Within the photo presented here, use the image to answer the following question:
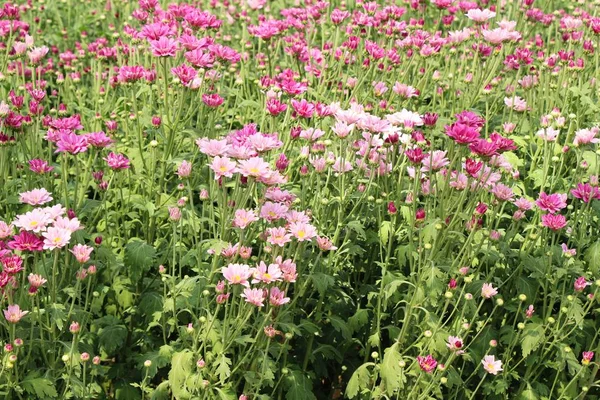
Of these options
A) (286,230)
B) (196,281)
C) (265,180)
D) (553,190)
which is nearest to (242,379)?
(196,281)

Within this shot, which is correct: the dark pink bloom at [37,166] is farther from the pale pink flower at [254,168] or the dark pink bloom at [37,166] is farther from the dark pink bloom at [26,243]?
the pale pink flower at [254,168]

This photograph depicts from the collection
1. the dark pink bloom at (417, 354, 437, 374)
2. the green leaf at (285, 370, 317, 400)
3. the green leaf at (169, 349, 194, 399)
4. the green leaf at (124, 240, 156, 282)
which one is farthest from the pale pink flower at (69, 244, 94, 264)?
the dark pink bloom at (417, 354, 437, 374)

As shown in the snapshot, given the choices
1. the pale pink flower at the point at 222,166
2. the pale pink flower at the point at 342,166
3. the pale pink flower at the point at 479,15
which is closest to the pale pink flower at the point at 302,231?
the pale pink flower at the point at 222,166

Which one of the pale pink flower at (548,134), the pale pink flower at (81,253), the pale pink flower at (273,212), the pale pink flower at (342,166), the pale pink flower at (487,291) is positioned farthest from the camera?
the pale pink flower at (548,134)

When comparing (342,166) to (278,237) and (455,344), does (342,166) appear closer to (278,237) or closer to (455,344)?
(278,237)

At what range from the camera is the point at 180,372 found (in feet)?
11.2

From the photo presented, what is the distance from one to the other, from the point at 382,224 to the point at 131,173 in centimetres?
132

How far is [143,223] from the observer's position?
4.09 m

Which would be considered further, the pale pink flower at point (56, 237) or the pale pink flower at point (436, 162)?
the pale pink flower at point (436, 162)

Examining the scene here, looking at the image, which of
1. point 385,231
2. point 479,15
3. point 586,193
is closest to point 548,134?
point 586,193

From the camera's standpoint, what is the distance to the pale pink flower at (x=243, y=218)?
10.9 feet

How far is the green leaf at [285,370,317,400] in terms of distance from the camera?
3.64 m

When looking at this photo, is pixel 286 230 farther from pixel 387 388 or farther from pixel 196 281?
pixel 387 388

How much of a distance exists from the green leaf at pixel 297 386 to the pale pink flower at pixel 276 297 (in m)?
0.53
